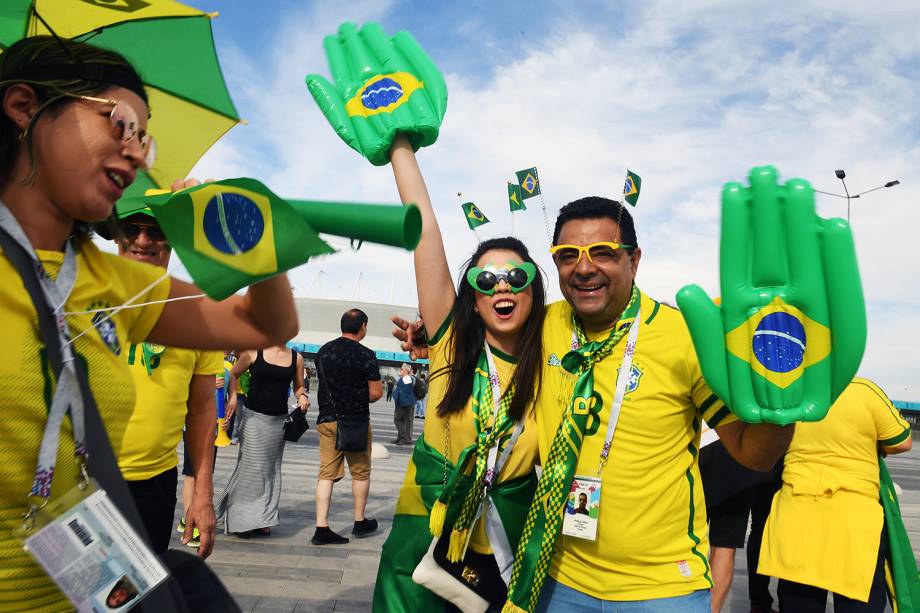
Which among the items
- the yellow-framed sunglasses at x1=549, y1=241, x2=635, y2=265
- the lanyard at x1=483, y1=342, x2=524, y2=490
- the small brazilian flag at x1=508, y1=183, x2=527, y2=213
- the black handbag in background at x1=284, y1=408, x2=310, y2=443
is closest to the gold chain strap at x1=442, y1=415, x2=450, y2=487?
the lanyard at x1=483, y1=342, x2=524, y2=490

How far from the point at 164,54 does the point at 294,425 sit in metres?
4.90

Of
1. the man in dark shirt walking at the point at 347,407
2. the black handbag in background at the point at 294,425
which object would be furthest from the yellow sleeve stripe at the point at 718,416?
the black handbag in background at the point at 294,425

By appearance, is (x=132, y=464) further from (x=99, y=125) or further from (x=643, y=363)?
(x=643, y=363)

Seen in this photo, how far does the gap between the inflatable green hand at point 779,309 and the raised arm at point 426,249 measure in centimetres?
109

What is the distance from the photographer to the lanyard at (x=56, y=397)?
116 cm

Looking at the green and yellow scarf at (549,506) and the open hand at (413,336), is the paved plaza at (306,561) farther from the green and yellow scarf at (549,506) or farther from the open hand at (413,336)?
the green and yellow scarf at (549,506)

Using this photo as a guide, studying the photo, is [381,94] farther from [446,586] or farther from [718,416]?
[446,586]

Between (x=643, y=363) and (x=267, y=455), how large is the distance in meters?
4.45

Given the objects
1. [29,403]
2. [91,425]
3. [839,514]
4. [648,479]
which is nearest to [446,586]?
[648,479]

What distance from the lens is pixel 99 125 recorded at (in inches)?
50.9

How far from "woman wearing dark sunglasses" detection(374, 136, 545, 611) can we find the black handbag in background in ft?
12.8

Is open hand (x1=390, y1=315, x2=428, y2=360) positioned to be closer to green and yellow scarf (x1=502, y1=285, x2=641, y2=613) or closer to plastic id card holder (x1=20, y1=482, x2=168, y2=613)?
green and yellow scarf (x1=502, y1=285, x2=641, y2=613)

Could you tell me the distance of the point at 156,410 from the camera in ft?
9.54

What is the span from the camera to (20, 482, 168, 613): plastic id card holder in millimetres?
1124
